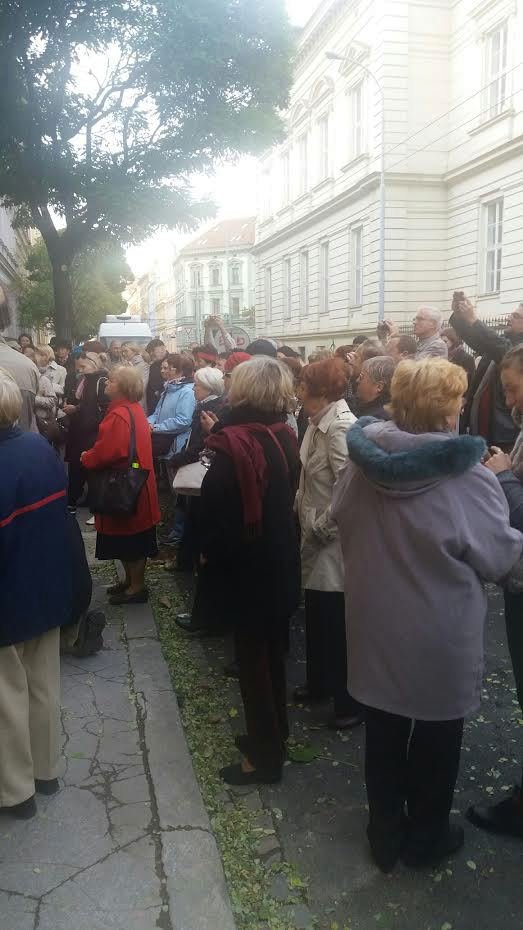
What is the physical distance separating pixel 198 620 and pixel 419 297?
2194 cm

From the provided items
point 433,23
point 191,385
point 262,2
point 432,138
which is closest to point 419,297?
point 432,138

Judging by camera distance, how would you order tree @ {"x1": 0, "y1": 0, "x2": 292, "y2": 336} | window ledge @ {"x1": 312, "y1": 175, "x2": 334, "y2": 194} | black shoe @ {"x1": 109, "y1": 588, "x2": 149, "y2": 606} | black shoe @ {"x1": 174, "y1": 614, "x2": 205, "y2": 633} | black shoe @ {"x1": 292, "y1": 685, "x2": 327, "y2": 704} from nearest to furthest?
black shoe @ {"x1": 292, "y1": 685, "x2": 327, "y2": 704} < black shoe @ {"x1": 174, "y1": 614, "x2": 205, "y2": 633} < black shoe @ {"x1": 109, "y1": 588, "x2": 149, "y2": 606} < tree @ {"x1": 0, "y1": 0, "x2": 292, "y2": 336} < window ledge @ {"x1": 312, "y1": 175, "x2": 334, "y2": 194}

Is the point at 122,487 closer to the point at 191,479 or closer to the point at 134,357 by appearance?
the point at 191,479

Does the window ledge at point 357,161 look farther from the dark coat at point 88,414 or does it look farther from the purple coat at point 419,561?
the purple coat at point 419,561

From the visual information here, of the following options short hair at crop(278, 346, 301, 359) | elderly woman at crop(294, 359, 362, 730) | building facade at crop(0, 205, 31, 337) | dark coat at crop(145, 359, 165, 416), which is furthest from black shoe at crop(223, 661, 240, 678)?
building facade at crop(0, 205, 31, 337)

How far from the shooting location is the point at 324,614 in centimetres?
385

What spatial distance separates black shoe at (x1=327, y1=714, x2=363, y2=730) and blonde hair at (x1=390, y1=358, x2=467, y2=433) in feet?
6.34

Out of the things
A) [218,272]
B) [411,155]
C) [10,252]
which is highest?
[218,272]

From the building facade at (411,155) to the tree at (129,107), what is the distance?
20.0ft

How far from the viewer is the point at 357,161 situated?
25016mm

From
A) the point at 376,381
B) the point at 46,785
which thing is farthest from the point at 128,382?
the point at 46,785

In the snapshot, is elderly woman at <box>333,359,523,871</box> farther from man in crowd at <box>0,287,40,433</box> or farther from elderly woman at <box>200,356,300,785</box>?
man in crowd at <box>0,287,40,433</box>

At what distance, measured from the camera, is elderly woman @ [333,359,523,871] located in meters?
2.38

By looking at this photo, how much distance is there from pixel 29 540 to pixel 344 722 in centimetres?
191
